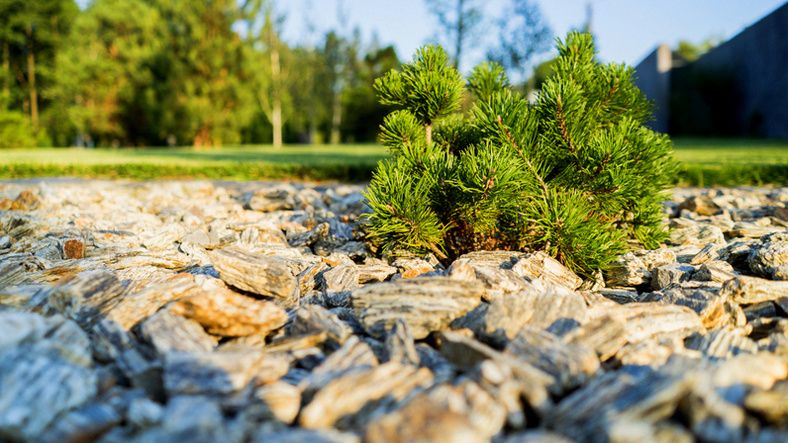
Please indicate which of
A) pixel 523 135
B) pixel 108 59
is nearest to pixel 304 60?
pixel 108 59

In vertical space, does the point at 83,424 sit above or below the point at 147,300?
below

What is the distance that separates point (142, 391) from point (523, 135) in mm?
1726

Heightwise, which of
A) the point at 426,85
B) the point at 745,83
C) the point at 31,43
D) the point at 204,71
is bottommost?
the point at 426,85

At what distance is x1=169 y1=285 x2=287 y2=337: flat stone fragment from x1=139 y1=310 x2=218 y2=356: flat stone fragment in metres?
0.03

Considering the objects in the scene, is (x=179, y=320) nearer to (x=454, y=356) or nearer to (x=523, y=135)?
(x=454, y=356)

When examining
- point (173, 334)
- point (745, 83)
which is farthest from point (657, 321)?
point (745, 83)

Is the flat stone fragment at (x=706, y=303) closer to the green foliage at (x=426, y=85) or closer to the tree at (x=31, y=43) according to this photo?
the green foliage at (x=426, y=85)

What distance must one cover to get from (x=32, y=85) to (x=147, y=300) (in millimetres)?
33483

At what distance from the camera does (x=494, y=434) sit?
1.13 meters

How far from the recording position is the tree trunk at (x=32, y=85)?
1106 inches

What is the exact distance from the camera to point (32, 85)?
2842 cm

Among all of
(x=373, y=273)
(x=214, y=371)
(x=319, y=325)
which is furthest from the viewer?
(x=373, y=273)

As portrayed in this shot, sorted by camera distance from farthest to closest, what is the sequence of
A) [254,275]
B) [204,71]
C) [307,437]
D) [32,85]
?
[32,85]
[204,71]
[254,275]
[307,437]

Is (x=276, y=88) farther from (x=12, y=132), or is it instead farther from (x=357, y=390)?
(x=357, y=390)
